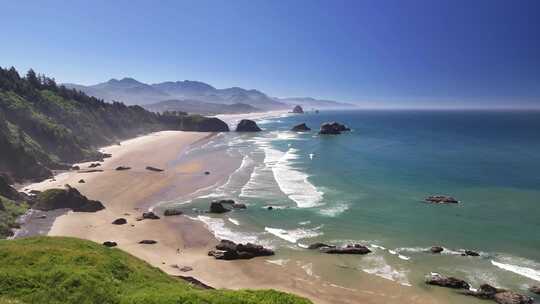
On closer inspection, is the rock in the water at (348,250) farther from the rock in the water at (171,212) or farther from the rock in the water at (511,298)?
the rock in the water at (171,212)

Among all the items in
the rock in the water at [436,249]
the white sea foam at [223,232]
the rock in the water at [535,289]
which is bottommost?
the white sea foam at [223,232]

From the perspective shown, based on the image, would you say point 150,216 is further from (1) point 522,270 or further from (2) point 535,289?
(2) point 535,289

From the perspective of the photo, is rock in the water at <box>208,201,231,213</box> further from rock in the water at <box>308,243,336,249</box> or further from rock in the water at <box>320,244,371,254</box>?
rock in the water at <box>320,244,371,254</box>

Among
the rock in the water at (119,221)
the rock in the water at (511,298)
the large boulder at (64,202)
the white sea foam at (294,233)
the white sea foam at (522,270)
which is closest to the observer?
the rock in the water at (511,298)

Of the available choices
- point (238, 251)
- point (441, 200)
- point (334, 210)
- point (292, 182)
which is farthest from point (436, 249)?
point (292, 182)

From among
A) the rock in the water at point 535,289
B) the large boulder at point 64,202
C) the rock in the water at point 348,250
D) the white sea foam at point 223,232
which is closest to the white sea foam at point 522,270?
the rock in the water at point 535,289

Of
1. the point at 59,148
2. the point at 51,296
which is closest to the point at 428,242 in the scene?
the point at 51,296
